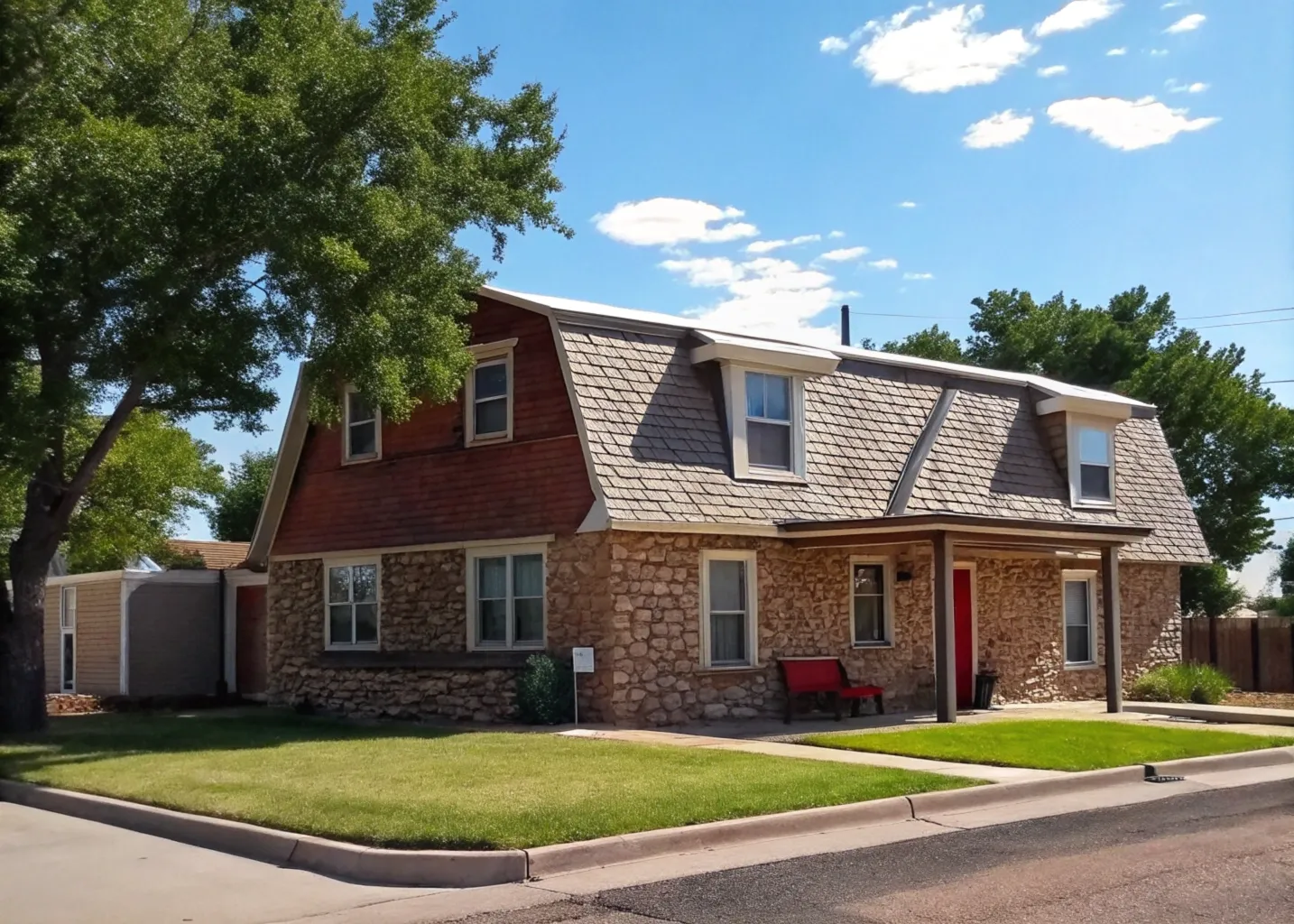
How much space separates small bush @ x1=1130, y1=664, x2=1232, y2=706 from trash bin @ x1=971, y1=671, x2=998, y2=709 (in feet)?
11.4

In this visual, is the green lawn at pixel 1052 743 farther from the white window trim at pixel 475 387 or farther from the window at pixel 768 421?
the white window trim at pixel 475 387

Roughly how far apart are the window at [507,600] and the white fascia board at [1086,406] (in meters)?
10.0

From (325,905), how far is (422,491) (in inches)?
503

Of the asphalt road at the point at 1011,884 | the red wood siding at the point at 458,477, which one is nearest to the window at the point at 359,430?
the red wood siding at the point at 458,477

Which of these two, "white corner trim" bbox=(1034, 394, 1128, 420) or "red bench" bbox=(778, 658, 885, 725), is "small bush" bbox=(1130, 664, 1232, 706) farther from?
"red bench" bbox=(778, 658, 885, 725)

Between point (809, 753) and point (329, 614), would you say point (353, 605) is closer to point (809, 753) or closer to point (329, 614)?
point (329, 614)

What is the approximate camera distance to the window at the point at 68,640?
28578mm

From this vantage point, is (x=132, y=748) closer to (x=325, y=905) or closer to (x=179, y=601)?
(x=325, y=905)

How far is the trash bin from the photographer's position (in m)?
21.4

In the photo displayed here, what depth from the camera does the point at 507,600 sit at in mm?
19734

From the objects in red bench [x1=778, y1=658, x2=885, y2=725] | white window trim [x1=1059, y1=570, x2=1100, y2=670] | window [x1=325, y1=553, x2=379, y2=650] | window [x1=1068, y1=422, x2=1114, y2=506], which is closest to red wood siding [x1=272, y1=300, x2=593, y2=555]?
window [x1=325, y1=553, x2=379, y2=650]

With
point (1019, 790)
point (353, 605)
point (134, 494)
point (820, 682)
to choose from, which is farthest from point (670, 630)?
point (134, 494)

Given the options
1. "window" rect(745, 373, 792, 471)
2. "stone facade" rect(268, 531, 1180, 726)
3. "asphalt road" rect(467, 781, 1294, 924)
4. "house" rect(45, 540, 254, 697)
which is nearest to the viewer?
"asphalt road" rect(467, 781, 1294, 924)

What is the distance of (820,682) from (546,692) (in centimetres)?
389
